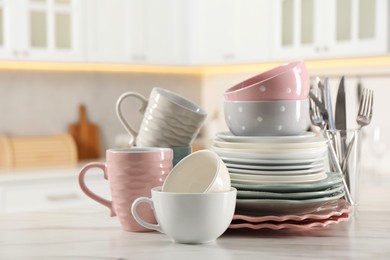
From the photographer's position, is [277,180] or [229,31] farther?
[229,31]

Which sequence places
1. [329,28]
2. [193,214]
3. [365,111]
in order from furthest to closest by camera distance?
[329,28] → [365,111] → [193,214]

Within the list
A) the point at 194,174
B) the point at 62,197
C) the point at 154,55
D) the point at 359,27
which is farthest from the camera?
the point at 154,55

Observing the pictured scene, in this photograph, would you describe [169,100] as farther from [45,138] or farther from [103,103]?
[103,103]

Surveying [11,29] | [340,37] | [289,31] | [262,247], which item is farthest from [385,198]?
[11,29]

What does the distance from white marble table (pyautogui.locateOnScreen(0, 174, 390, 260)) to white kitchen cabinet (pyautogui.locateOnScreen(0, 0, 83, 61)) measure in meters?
2.38

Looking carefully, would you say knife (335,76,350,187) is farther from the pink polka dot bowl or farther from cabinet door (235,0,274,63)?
cabinet door (235,0,274,63)

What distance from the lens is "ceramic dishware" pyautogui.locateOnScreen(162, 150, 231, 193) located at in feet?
3.63

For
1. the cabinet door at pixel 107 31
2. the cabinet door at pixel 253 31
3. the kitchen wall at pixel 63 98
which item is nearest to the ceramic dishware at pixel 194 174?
the cabinet door at pixel 253 31

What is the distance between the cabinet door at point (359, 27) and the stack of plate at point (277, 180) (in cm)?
201

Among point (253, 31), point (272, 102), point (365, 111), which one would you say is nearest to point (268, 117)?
point (272, 102)

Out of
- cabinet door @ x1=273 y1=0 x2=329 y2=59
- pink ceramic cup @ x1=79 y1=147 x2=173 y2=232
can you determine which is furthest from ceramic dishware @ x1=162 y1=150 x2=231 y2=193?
cabinet door @ x1=273 y1=0 x2=329 y2=59

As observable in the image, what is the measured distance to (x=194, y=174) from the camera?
1.12 metres

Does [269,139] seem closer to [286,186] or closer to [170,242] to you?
[286,186]

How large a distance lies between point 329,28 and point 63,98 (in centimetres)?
168
